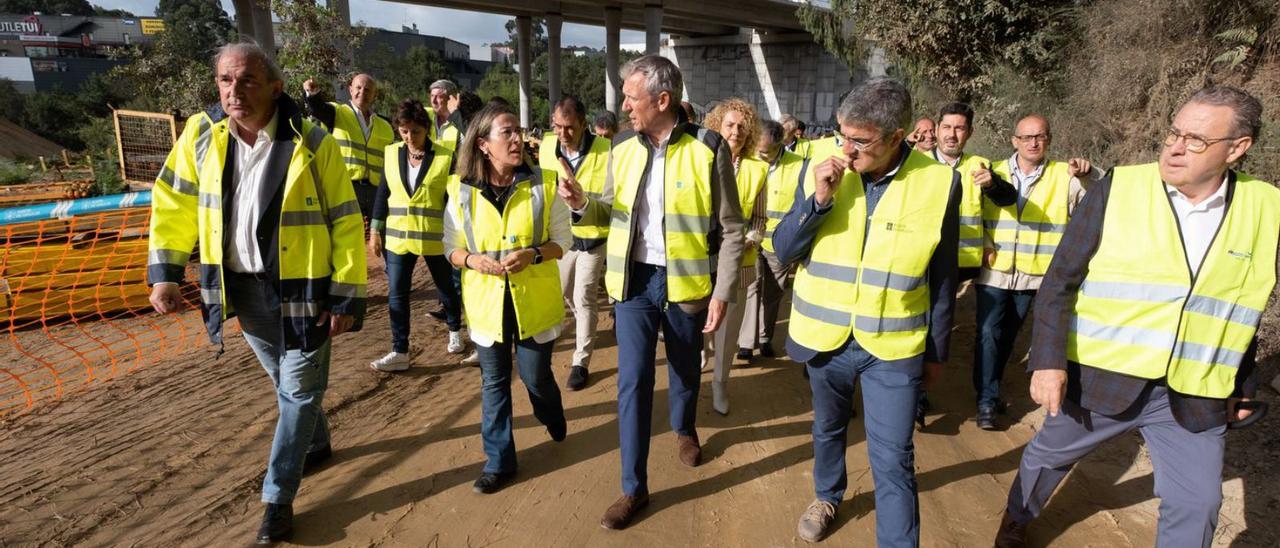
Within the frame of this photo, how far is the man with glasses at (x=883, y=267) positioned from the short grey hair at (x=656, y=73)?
70 cm

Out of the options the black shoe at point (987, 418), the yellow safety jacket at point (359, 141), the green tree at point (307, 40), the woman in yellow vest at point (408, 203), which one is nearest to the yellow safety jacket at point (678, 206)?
the woman in yellow vest at point (408, 203)

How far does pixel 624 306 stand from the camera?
2.98 m

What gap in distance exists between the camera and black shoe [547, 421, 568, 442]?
11.8ft

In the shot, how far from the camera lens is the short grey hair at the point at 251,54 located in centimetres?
252

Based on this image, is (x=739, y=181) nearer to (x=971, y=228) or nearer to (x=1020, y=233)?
(x=971, y=228)

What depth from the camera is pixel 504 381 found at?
10.3ft

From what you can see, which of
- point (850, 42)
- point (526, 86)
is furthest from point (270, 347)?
point (526, 86)

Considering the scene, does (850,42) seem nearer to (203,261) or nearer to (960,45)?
(960,45)

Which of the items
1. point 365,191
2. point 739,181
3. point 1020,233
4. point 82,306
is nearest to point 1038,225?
point 1020,233

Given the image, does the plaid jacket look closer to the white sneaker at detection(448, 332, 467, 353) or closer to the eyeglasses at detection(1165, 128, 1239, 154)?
the eyeglasses at detection(1165, 128, 1239, 154)

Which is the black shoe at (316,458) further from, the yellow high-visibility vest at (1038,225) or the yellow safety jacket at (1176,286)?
the yellow high-visibility vest at (1038,225)

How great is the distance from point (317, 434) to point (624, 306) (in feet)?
5.86

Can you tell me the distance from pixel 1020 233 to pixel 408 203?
3.79 meters

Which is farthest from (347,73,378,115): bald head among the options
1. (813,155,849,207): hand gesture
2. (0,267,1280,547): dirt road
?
(813,155,849,207): hand gesture
